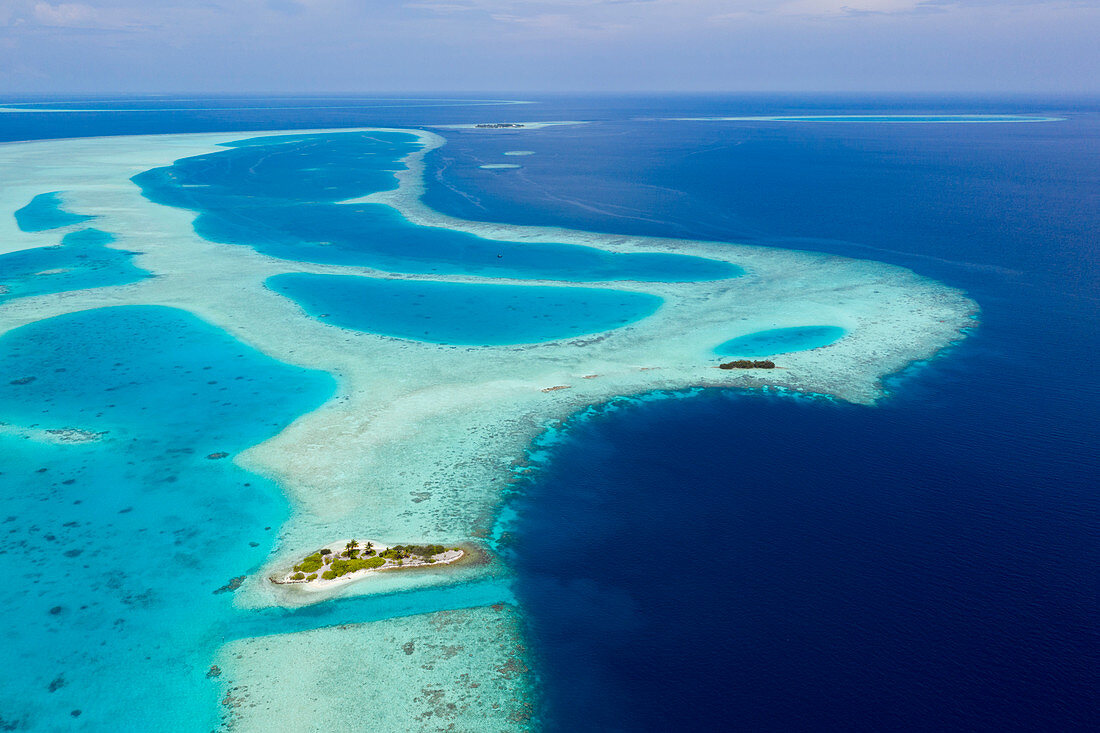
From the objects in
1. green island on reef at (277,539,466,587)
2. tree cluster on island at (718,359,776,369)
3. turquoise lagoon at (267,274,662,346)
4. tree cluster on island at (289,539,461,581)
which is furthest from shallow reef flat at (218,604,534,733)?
turquoise lagoon at (267,274,662,346)

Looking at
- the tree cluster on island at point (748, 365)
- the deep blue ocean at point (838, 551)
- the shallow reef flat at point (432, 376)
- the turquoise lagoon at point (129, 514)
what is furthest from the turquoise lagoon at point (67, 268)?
the tree cluster on island at point (748, 365)

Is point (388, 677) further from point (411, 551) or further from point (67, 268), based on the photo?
point (67, 268)

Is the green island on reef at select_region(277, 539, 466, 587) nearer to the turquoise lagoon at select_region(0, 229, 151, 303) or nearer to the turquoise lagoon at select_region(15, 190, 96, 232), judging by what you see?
the turquoise lagoon at select_region(0, 229, 151, 303)

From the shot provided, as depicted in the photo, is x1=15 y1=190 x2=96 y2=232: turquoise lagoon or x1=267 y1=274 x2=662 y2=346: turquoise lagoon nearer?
x1=267 y1=274 x2=662 y2=346: turquoise lagoon

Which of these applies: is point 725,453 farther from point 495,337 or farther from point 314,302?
point 314,302

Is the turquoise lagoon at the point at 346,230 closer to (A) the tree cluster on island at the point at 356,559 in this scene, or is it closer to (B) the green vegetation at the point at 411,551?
(B) the green vegetation at the point at 411,551

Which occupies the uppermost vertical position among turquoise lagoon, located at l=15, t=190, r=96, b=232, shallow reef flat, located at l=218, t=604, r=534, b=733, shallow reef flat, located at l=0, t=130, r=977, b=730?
turquoise lagoon, located at l=15, t=190, r=96, b=232
